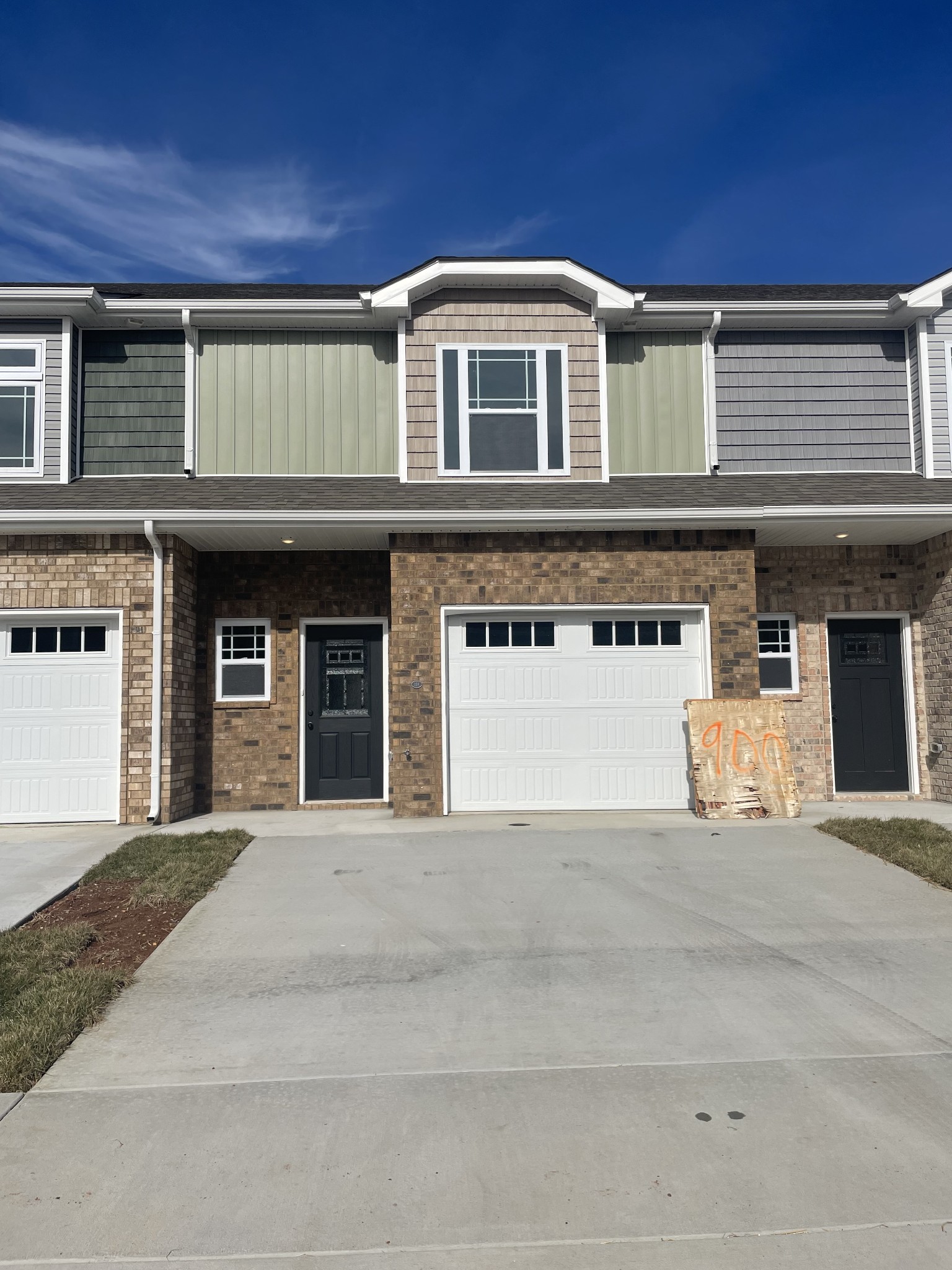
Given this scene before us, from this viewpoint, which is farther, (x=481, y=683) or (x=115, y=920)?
(x=481, y=683)

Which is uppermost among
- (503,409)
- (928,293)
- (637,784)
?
(928,293)

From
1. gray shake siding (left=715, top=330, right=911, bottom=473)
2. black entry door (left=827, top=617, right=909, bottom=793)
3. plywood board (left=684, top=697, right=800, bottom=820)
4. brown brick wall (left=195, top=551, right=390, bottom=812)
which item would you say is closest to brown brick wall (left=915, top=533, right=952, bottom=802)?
black entry door (left=827, top=617, right=909, bottom=793)

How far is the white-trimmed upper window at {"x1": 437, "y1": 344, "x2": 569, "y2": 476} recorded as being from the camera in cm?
1098

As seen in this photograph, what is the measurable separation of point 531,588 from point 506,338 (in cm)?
324

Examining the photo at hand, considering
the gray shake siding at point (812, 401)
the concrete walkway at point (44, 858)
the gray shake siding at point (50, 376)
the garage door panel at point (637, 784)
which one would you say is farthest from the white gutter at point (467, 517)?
the concrete walkway at point (44, 858)

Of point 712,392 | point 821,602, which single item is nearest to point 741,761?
point 821,602

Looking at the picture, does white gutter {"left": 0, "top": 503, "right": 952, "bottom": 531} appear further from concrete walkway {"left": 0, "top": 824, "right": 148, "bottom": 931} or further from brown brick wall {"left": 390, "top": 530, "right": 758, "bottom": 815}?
concrete walkway {"left": 0, "top": 824, "right": 148, "bottom": 931}

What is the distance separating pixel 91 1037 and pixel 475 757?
6.15 metres

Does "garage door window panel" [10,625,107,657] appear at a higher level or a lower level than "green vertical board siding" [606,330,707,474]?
lower

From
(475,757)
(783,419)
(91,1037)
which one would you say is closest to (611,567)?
(475,757)

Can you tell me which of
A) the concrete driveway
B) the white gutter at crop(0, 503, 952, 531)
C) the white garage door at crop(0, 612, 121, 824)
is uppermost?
the white gutter at crop(0, 503, 952, 531)

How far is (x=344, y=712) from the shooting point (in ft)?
36.7

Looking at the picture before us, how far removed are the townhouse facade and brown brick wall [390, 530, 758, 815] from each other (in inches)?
1.4

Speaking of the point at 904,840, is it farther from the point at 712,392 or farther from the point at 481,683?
the point at 712,392
